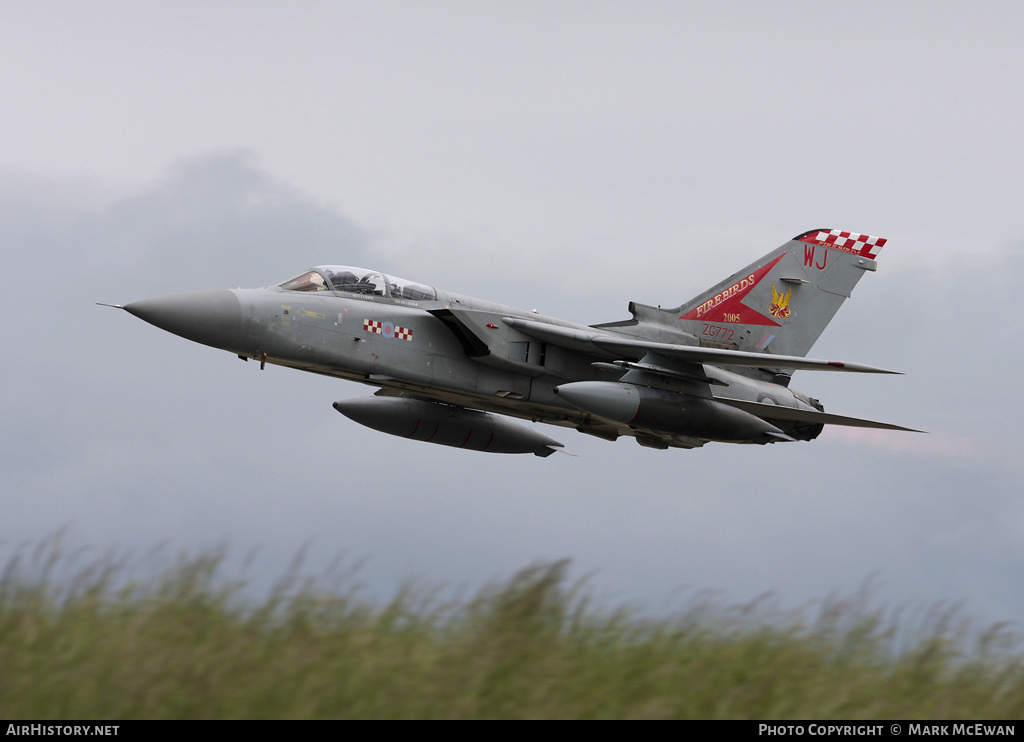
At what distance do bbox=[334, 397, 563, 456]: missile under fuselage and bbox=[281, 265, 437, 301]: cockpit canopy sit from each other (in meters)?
2.56

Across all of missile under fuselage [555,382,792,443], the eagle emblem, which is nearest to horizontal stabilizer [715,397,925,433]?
missile under fuselage [555,382,792,443]

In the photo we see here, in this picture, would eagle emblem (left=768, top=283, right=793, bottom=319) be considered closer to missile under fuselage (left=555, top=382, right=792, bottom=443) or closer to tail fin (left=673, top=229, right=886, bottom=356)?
tail fin (left=673, top=229, right=886, bottom=356)

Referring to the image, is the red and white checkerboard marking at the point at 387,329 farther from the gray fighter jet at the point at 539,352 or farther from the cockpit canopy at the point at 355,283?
the cockpit canopy at the point at 355,283

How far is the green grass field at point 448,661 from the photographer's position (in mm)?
5605

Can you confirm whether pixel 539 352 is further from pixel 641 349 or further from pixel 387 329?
pixel 387 329

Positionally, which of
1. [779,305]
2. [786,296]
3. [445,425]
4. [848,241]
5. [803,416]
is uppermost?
[848,241]

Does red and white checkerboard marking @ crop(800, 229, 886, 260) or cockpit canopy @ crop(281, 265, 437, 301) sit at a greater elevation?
red and white checkerboard marking @ crop(800, 229, 886, 260)

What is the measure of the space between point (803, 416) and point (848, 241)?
4.34m

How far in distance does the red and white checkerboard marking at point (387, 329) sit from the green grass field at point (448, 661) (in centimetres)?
706

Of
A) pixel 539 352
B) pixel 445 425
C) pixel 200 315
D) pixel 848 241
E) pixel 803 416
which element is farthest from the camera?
pixel 848 241

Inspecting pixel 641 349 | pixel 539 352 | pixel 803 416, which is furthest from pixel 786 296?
pixel 539 352

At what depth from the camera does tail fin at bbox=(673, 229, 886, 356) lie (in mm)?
17562

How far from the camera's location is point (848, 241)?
18984mm
